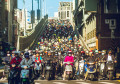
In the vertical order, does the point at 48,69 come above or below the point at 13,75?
above

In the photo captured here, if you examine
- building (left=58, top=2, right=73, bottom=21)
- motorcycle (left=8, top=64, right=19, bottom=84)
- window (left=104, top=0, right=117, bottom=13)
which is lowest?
motorcycle (left=8, top=64, right=19, bottom=84)

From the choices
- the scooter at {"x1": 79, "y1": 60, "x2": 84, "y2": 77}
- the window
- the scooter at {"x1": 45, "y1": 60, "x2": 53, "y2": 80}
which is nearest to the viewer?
the scooter at {"x1": 45, "y1": 60, "x2": 53, "y2": 80}

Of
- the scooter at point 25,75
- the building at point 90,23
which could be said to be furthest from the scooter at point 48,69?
the building at point 90,23

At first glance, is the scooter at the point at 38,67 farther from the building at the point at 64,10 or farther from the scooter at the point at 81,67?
the building at the point at 64,10

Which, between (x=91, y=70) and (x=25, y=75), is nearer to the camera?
(x=25, y=75)

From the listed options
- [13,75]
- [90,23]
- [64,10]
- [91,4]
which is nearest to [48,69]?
[13,75]

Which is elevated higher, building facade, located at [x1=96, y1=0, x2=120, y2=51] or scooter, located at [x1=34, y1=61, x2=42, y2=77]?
building facade, located at [x1=96, y1=0, x2=120, y2=51]

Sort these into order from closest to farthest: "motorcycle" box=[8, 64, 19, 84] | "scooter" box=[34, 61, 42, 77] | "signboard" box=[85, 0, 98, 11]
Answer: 1. "motorcycle" box=[8, 64, 19, 84]
2. "scooter" box=[34, 61, 42, 77]
3. "signboard" box=[85, 0, 98, 11]

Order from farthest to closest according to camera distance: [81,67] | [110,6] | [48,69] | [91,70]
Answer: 1. [110,6]
2. [81,67]
3. [48,69]
4. [91,70]

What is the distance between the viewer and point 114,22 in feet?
117

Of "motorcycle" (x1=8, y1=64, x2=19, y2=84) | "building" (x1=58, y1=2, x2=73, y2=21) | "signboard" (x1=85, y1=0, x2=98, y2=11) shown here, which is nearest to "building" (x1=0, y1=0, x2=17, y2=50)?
"signboard" (x1=85, y1=0, x2=98, y2=11)

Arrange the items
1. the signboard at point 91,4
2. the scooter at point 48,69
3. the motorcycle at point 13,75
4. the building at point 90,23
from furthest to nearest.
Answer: the signboard at point 91,4, the building at point 90,23, the scooter at point 48,69, the motorcycle at point 13,75

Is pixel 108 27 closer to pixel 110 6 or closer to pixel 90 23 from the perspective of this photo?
pixel 110 6

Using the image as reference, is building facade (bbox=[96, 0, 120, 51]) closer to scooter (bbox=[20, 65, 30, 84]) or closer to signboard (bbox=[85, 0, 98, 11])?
signboard (bbox=[85, 0, 98, 11])
